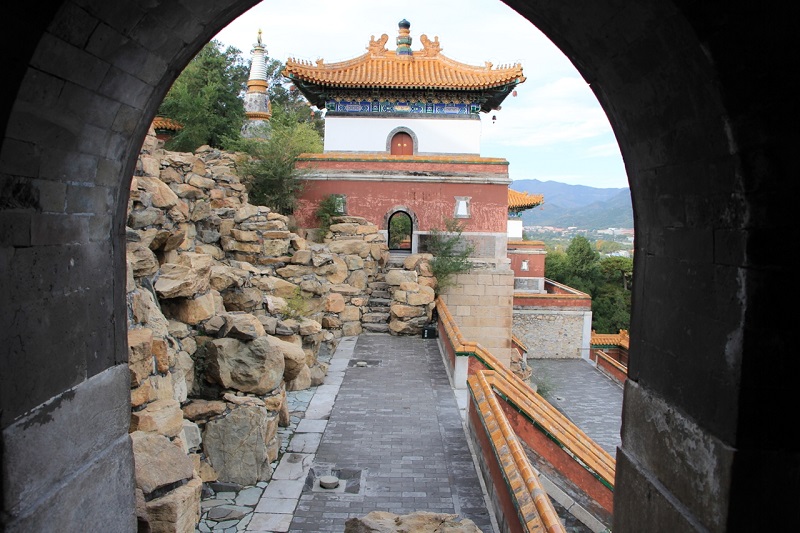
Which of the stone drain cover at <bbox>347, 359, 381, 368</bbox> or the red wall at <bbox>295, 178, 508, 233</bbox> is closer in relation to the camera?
the stone drain cover at <bbox>347, 359, 381, 368</bbox>

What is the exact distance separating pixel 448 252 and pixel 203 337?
37.4ft

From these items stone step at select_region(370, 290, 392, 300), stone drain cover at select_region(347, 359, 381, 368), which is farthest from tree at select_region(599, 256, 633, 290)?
stone drain cover at select_region(347, 359, 381, 368)

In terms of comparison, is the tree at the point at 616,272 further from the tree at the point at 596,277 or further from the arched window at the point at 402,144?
the arched window at the point at 402,144

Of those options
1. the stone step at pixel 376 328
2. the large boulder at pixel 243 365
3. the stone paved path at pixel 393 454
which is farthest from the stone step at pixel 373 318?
the large boulder at pixel 243 365

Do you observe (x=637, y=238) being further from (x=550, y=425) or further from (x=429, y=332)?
(x=429, y=332)

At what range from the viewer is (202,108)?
73.7 ft

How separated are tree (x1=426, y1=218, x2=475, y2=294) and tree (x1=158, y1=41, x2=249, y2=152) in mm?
8825

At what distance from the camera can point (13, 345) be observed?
2.85m

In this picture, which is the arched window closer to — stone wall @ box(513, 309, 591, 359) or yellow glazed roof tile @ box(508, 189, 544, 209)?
stone wall @ box(513, 309, 591, 359)

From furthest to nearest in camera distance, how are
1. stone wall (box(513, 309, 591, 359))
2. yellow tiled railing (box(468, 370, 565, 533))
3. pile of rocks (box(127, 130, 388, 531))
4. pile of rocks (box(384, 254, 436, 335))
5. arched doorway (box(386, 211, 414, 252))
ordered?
arched doorway (box(386, 211, 414, 252)), stone wall (box(513, 309, 591, 359)), pile of rocks (box(384, 254, 436, 335)), pile of rocks (box(127, 130, 388, 531)), yellow tiled railing (box(468, 370, 565, 533))

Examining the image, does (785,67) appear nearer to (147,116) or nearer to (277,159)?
(147,116)

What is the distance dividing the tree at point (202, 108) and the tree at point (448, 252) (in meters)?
8.83

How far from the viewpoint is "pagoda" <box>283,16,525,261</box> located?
786 inches

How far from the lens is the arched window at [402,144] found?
2209cm
